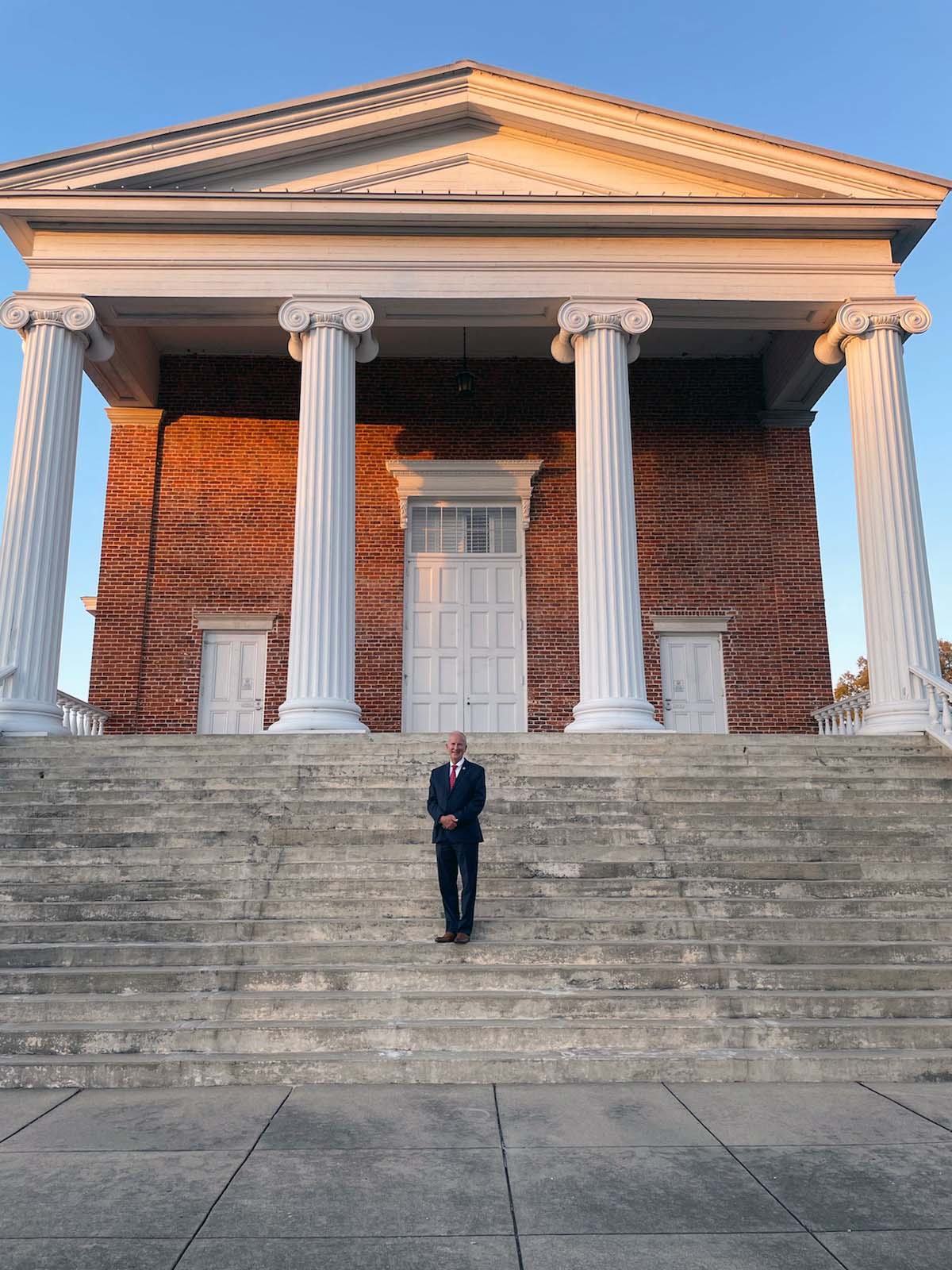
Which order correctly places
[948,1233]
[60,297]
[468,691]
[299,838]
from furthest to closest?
[468,691] < [60,297] < [299,838] < [948,1233]

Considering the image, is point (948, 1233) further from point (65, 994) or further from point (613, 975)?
point (65, 994)

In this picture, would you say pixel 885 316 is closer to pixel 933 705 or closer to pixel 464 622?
pixel 933 705

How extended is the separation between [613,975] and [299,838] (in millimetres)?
3015

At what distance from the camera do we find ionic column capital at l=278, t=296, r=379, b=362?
13320 mm

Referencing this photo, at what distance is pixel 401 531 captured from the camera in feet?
55.8

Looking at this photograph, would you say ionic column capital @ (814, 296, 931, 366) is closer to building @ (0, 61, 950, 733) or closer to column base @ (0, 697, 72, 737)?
building @ (0, 61, 950, 733)

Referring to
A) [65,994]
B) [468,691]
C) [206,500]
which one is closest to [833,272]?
[468,691]

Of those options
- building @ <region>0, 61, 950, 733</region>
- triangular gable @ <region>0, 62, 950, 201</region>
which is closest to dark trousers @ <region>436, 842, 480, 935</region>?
building @ <region>0, 61, 950, 733</region>

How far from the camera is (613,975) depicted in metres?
6.41

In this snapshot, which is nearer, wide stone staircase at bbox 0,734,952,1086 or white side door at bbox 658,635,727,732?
wide stone staircase at bbox 0,734,952,1086

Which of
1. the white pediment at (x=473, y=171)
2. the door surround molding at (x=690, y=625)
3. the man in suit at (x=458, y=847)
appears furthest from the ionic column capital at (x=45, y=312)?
the door surround molding at (x=690, y=625)

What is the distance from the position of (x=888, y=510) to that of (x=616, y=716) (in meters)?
4.72

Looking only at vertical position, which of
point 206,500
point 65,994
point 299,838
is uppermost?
point 206,500

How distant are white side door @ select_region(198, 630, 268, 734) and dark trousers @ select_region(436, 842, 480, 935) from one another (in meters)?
9.84
